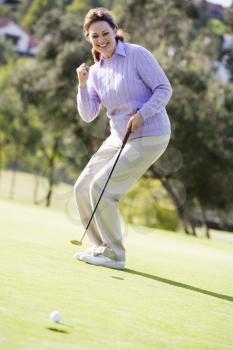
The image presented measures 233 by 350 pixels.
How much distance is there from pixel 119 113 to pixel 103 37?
711mm

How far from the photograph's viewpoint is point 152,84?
7.52 meters

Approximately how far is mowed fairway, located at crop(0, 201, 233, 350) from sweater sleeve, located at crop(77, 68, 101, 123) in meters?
1.38

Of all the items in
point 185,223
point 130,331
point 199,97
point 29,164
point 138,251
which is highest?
point 130,331

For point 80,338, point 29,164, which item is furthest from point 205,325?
point 29,164

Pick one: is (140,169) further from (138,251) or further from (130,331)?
(130,331)

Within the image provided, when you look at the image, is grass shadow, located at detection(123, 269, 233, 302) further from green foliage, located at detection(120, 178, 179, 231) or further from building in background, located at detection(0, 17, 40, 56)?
building in background, located at detection(0, 17, 40, 56)

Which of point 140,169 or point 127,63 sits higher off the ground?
point 127,63

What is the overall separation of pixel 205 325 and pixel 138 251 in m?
5.21

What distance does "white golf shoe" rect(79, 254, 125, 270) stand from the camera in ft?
24.8

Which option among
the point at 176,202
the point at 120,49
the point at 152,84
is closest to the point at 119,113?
the point at 152,84

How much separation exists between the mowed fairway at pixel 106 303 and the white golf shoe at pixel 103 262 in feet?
0.38

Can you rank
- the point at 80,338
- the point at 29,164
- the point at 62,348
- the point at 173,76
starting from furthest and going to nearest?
the point at 29,164 < the point at 173,76 < the point at 80,338 < the point at 62,348

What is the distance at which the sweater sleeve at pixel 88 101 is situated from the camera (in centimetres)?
808

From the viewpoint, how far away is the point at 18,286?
206 inches
